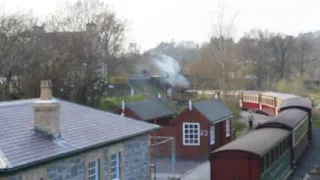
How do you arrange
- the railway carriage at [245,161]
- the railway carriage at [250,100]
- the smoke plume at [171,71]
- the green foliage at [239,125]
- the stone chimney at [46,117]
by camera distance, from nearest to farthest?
the stone chimney at [46,117]
the railway carriage at [245,161]
the green foliage at [239,125]
the railway carriage at [250,100]
the smoke plume at [171,71]

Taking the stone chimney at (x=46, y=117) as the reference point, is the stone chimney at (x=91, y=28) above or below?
above

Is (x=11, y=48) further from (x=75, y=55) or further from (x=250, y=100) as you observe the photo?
(x=250, y=100)

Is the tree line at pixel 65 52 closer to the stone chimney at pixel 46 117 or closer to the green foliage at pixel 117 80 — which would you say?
the green foliage at pixel 117 80

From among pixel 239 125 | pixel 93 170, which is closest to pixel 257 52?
pixel 239 125

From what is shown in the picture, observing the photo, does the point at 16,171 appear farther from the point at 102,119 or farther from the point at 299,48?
the point at 299,48

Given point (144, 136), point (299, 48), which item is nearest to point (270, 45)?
point (299, 48)

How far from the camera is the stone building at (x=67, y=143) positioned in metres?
11.9

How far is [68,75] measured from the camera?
116 feet

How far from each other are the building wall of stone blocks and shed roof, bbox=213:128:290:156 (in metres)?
2.71

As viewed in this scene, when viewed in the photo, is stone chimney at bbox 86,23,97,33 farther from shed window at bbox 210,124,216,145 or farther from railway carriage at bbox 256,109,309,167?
railway carriage at bbox 256,109,309,167

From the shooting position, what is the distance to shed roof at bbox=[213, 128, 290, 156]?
17.5 meters

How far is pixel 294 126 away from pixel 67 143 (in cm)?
1393

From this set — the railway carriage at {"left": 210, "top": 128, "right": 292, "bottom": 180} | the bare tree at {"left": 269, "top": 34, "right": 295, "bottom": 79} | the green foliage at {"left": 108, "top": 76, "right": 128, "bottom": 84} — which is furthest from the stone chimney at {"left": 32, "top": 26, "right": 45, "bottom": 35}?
the bare tree at {"left": 269, "top": 34, "right": 295, "bottom": 79}

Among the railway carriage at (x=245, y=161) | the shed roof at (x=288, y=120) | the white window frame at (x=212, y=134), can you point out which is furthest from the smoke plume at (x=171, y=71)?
the railway carriage at (x=245, y=161)
